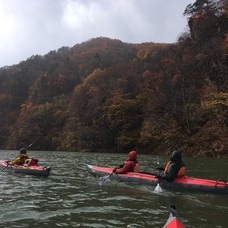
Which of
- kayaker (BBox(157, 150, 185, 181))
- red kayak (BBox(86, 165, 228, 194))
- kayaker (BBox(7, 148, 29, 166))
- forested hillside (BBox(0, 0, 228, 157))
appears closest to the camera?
red kayak (BBox(86, 165, 228, 194))

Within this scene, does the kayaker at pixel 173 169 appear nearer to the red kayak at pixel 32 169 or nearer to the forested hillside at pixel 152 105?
the red kayak at pixel 32 169

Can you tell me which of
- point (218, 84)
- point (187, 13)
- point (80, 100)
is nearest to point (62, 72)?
point (80, 100)

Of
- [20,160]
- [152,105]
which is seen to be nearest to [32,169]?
[20,160]

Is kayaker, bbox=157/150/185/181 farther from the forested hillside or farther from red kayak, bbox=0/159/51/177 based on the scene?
the forested hillside

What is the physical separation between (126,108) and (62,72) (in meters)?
39.1

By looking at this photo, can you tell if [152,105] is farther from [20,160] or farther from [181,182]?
[181,182]

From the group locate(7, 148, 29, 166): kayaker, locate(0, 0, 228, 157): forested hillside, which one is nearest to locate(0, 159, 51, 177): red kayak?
locate(7, 148, 29, 166): kayaker

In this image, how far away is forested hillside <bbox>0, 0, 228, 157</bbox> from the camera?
3704 cm

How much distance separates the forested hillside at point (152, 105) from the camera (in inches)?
1458

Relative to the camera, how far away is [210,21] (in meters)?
45.7

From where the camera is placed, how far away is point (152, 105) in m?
42.3

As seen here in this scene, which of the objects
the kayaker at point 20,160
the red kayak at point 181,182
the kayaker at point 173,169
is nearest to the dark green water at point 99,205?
the red kayak at point 181,182

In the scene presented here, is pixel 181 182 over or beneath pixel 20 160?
beneath

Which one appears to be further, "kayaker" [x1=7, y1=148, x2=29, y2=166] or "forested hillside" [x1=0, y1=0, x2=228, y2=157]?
"forested hillside" [x1=0, y1=0, x2=228, y2=157]
